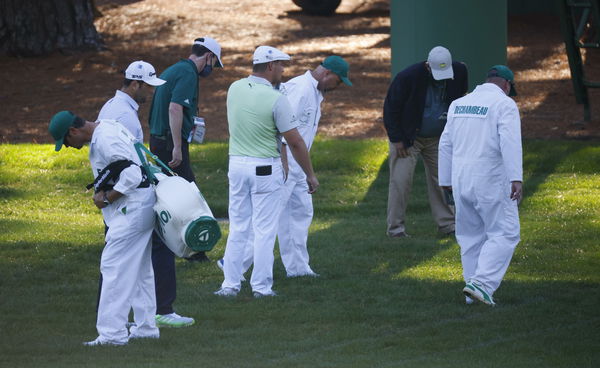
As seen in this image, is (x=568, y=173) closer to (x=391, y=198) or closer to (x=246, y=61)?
(x=391, y=198)

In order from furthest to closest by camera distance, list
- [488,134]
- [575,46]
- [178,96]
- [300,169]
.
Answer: [575,46] → [300,169] → [178,96] → [488,134]

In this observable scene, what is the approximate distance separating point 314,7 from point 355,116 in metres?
10.0

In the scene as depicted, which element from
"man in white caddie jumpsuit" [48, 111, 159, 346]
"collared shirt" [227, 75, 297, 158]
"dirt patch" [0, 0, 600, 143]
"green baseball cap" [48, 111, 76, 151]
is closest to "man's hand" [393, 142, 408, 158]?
"collared shirt" [227, 75, 297, 158]

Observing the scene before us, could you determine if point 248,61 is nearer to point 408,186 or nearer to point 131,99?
point 408,186

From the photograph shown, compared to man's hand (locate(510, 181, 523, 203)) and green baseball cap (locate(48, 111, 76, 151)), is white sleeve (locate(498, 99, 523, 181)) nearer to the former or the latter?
man's hand (locate(510, 181, 523, 203))

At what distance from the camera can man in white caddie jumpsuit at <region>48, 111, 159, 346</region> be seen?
23.5ft

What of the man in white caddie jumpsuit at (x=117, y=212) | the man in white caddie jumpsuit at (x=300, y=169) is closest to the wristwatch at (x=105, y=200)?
the man in white caddie jumpsuit at (x=117, y=212)

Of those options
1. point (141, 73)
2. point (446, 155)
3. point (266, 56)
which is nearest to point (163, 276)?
point (141, 73)

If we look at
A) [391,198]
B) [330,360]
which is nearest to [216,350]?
[330,360]

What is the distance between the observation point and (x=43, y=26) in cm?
2252

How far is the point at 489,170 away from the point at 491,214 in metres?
0.36

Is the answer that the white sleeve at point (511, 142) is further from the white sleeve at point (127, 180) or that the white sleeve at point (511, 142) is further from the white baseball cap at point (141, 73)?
the white sleeve at point (127, 180)

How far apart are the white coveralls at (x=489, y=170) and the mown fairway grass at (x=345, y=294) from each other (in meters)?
0.45

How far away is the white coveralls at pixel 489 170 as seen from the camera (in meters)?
8.50
